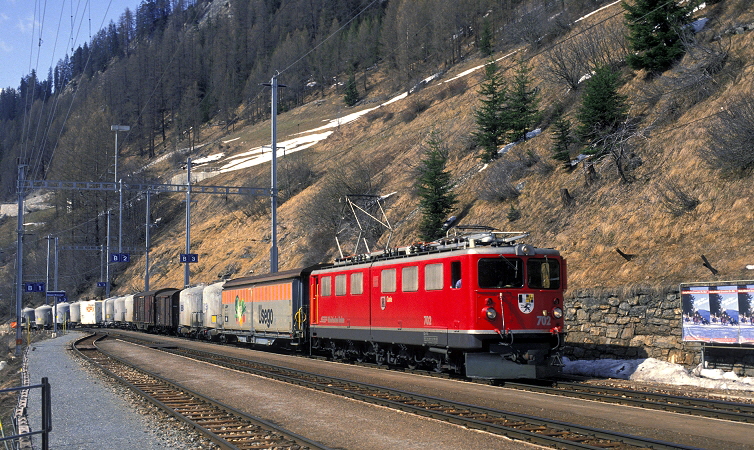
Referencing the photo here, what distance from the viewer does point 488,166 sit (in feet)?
130

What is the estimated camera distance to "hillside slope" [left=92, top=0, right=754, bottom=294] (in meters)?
22.8

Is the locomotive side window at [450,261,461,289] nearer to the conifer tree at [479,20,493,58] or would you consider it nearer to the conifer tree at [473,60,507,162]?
the conifer tree at [473,60,507,162]

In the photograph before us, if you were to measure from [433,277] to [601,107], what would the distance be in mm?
15033

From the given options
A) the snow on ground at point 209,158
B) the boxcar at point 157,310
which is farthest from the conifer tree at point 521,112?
the snow on ground at point 209,158

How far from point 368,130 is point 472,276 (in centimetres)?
5991

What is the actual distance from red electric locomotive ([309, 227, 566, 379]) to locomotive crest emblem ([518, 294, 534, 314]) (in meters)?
0.02

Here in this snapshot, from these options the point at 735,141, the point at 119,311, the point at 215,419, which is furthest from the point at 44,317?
the point at 735,141

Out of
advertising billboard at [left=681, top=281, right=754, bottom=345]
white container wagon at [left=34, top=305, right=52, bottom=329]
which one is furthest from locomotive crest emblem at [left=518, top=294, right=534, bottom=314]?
white container wagon at [left=34, top=305, right=52, bottom=329]

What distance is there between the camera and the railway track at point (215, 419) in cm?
1116

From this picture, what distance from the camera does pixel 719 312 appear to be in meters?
17.3

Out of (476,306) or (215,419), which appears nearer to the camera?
(215,419)

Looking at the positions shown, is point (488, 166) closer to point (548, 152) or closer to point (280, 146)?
point (548, 152)

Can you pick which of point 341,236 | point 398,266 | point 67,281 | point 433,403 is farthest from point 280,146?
point 433,403

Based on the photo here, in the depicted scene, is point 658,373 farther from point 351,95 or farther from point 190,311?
point 351,95
